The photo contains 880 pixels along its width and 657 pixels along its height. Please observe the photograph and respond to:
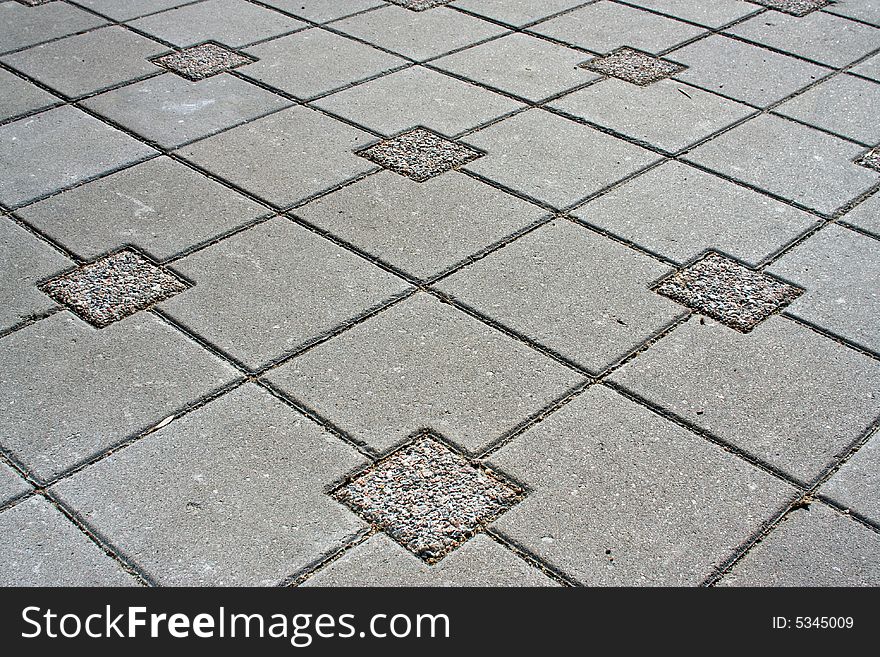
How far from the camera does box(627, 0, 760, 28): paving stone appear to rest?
661 centimetres

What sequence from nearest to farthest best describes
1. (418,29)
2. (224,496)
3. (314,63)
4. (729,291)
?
(224,496)
(729,291)
(314,63)
(418,29)

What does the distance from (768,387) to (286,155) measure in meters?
2.66

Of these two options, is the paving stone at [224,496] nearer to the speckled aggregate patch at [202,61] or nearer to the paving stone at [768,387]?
the paving stone at [768,387]

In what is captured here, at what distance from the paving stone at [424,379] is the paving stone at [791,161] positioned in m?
1.87

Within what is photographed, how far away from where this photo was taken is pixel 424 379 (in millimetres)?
3525

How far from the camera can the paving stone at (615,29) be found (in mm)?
6195

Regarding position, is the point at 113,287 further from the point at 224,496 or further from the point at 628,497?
the point at 628,497

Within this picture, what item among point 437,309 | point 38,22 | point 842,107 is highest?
point 842,107

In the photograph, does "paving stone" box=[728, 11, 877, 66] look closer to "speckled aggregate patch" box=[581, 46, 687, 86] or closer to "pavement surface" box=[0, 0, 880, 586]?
"pavement surface" box=[0, 0, 880, 586]

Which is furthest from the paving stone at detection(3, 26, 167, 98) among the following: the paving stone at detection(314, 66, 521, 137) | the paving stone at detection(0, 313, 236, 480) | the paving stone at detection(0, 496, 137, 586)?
the paving stone at detection(0, 496, 137, 586)

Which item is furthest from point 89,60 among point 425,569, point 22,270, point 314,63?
point 425,569

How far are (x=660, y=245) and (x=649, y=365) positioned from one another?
0.85 m

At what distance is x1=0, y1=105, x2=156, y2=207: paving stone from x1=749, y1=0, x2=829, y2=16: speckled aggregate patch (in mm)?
4516

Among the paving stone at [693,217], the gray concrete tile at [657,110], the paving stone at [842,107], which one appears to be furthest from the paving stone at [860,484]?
the paving stone at [842,107]
